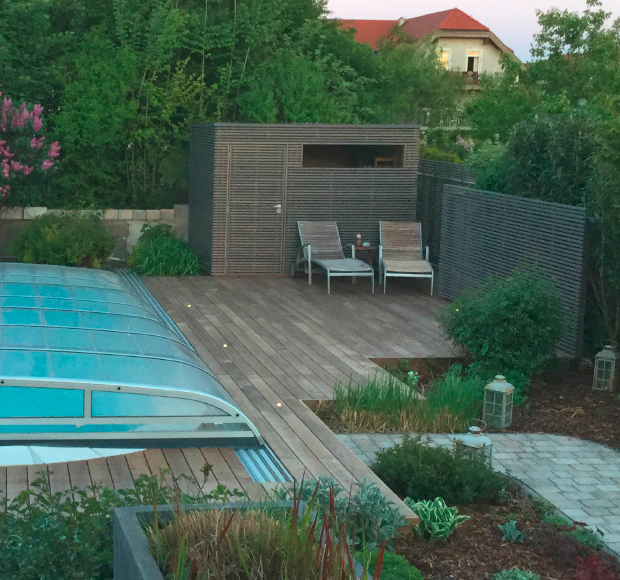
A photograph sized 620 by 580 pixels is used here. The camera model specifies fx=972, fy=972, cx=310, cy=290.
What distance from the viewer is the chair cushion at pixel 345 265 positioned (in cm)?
1291

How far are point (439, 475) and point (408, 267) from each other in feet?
25.3

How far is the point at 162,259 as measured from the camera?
14.3 m

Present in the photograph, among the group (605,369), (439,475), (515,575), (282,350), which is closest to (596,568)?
(515,575)

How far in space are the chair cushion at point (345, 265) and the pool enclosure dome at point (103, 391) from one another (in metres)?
6.10

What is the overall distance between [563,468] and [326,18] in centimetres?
1467

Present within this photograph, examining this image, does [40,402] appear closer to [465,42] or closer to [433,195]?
[433,195]

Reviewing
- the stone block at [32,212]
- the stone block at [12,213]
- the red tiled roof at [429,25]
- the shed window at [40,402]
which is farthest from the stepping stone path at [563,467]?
the red tiled roof at [429,25]

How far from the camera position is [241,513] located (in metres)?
3.77

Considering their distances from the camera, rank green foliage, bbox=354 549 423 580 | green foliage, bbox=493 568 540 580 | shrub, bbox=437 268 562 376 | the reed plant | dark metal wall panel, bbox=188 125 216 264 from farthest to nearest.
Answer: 1. dark metal wall panel, bbox=188 125 216 264
2. shrub, bbox=437 268 562 376
3. green foliage, bbox=493 568 540 580
4. green foliage, bbox=354 549 423 580
5. the reed plant

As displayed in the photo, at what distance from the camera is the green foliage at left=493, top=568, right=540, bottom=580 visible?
4.43m

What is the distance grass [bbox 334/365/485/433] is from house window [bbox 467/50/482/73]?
42013 mm

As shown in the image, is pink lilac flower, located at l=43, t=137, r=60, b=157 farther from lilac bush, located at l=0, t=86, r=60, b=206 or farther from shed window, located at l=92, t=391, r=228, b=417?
shed window, located at l=92, t=391, r=228, b=417

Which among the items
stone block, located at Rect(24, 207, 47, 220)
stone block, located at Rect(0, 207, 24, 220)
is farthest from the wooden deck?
stone block, located at Rect(0, 207, 24, 220)

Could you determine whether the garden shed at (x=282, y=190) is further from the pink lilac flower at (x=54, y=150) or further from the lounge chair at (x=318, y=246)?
the pink lilac flower at (x=54, y=150)
